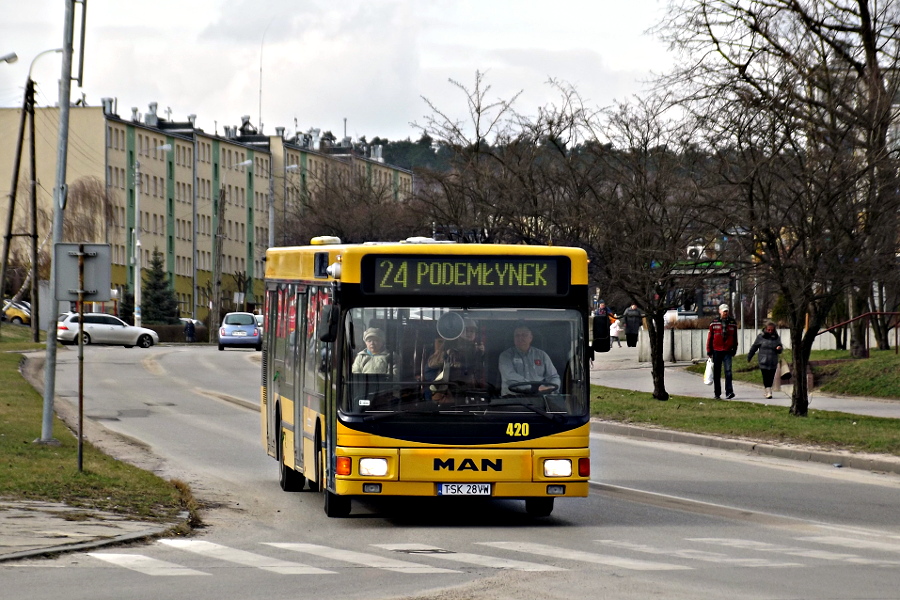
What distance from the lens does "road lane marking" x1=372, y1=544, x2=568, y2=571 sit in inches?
427

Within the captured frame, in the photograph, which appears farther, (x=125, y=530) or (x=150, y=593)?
(x=125, y=530)

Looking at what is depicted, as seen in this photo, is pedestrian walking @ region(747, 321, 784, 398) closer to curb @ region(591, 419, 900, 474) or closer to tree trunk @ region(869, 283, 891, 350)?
curb @ region(591, 419, 900, 474)

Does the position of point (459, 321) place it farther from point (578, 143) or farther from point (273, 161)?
point (273, 161)

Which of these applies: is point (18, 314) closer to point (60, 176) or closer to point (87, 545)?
point (60, 176)

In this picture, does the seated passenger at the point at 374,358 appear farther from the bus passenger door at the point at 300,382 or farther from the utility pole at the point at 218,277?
the utility pole at the point at 218,277

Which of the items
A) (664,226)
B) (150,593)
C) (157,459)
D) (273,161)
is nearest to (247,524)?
(150,593)

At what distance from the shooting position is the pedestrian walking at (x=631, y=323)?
200 feet

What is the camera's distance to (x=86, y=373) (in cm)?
4181

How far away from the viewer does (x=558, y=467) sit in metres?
13.3

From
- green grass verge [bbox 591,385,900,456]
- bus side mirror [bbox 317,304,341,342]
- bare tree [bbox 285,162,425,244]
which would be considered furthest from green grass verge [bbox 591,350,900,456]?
bare tree [bbox 285,162,425,244]

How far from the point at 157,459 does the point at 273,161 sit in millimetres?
125112

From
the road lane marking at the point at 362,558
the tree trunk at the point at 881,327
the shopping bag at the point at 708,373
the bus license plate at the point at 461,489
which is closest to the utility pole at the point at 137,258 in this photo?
the tree trunk at the point at 881,327

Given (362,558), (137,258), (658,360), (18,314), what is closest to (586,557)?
(362,558)

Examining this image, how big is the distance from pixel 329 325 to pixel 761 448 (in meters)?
10.4
